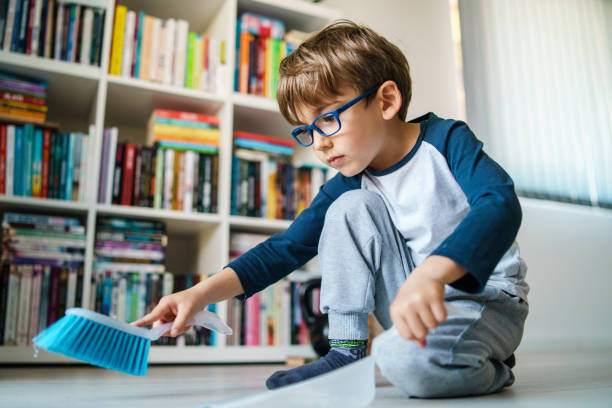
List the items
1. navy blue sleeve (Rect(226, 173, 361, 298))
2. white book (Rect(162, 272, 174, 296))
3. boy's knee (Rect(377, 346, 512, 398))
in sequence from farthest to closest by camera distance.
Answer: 1. white book (Rect(162, 272, 174, 296))
2. navy blue sleeve (Rect(226, 173, 361, 298))
3. boy's knee (Rect(377, 346, 512, 398))

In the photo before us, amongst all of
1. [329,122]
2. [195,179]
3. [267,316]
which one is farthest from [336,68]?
[267,316]

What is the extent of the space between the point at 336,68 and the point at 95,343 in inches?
20.9

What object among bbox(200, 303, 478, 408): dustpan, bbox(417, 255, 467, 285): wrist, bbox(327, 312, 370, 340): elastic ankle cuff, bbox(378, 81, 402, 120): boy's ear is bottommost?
bbox(200, 303, 478, 408): dustpan

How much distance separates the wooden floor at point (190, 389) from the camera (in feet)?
2.18

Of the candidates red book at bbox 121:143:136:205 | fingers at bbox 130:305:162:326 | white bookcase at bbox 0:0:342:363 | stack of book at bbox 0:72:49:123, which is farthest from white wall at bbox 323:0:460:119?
fingers at bbox 130:305:162:326

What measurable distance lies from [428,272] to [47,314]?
115 centimetres

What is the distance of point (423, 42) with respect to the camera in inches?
88.3

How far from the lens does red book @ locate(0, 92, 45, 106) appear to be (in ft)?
4.55

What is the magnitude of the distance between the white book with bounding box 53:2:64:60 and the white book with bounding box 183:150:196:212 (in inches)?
17.4

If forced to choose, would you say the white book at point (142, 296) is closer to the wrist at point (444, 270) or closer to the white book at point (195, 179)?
the white book at point (195, 179)

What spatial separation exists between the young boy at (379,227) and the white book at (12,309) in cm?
73

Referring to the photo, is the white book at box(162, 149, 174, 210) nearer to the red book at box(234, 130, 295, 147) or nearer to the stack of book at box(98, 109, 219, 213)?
the stack of book at box(98, 109, 219, 213)

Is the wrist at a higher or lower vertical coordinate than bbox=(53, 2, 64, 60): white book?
lower

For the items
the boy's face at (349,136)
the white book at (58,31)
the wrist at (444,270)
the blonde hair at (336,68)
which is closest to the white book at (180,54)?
the white book at (58,31)
